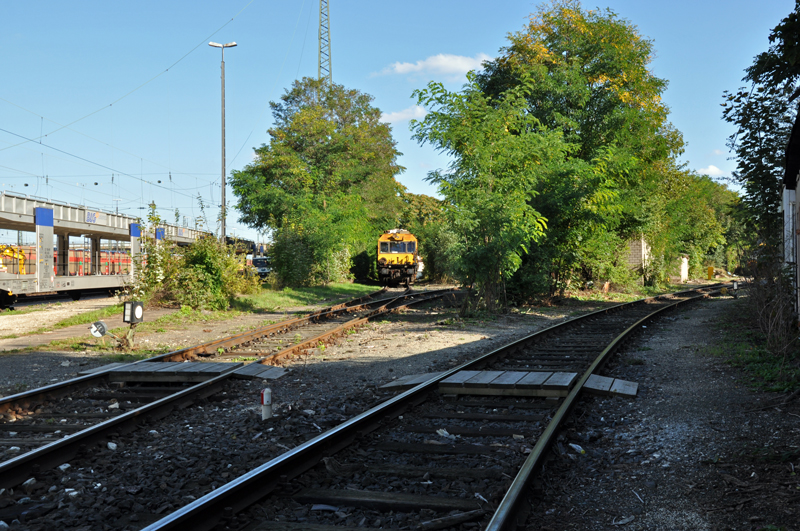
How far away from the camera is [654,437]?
5242mm

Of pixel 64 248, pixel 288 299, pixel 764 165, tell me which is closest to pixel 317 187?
pixel 64 248

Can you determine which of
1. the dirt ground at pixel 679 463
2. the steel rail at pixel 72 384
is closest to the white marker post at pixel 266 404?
the dirt ground at pixel 679 463

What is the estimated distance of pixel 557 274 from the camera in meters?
22.7

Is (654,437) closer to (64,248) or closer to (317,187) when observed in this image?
(64,248)

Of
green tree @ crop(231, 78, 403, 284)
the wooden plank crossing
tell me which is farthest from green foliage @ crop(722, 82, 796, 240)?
green tree @ crop(231, 78, 403, 284)

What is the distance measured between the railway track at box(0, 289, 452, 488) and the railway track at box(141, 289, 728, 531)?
5.87ft

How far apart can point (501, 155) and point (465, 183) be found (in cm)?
127

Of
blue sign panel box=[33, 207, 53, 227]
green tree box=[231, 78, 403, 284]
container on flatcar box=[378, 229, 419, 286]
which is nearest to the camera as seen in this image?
blue sign panel box=[33, 207, 53, 227]

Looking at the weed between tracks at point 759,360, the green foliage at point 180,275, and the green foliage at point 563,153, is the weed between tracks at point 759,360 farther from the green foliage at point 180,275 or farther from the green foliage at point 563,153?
the green foliage at point 180,275

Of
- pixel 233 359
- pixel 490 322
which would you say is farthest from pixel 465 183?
pixel 233 359

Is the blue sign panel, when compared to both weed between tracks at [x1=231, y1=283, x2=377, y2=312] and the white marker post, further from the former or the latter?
the white marker post

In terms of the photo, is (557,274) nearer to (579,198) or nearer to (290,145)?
(579,198)

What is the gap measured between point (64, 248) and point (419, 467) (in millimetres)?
29436

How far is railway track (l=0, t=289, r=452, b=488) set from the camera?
467cm
